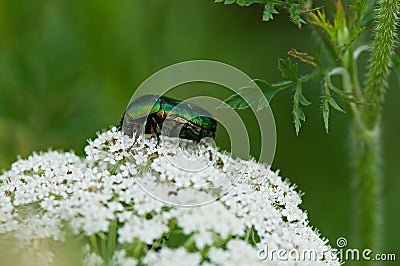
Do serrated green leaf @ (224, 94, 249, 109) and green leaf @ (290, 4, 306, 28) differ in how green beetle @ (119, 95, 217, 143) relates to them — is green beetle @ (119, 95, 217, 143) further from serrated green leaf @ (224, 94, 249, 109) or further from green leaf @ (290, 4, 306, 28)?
green leaf @ (290, 4, 306, 28)

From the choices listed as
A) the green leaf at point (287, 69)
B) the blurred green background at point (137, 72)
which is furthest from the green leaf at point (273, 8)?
the blurred green background at point (137, 72)

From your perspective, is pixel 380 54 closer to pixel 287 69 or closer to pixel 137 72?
pixel 287 69

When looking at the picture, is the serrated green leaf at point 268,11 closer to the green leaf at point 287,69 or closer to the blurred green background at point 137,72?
the green leaf at point 287,69

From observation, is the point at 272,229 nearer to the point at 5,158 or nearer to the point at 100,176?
the point at 100,176

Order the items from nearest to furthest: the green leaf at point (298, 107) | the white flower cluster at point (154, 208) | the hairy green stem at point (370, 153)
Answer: the white flower cluster at point (154, 208), the green leaf at point (298, 107), the hairy green stem at point (370, 153)

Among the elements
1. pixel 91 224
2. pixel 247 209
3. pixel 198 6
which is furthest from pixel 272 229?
pixel 198 6
